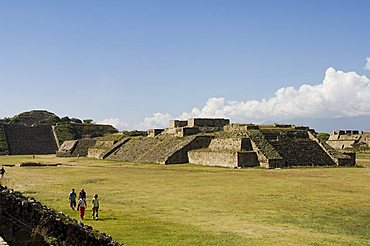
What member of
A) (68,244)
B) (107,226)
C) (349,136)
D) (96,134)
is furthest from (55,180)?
(349,136)

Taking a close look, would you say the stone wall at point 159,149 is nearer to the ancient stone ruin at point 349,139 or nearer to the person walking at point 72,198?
the person walking at point 72,198

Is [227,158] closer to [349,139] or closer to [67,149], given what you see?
[67,149]

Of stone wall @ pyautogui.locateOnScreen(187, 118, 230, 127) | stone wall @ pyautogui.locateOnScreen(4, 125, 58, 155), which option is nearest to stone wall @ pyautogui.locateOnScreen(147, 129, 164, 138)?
stone wall @ pyautogui.locateOnScreen(187, 118, 230, 127)

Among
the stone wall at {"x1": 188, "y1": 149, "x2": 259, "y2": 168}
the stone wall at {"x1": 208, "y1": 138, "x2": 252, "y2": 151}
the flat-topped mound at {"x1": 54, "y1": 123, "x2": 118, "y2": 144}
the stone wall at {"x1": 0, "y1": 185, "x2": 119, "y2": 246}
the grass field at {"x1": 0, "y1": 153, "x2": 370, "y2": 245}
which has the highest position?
the flat-topped mound at {"x1": 54, "y1": 123, "x2": 118, "y2": 144}

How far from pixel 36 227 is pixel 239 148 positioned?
152 ft

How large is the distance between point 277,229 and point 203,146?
45383 mm

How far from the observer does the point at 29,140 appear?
344 ft

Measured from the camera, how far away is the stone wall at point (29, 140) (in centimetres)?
10094

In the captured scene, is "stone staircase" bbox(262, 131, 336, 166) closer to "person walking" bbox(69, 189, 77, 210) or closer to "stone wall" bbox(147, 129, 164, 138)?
"stone wall" bbox(147, 129, 164, 138)

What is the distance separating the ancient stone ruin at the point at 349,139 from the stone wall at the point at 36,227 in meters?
90.1

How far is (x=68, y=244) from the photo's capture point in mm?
12125

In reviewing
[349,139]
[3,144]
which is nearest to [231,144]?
[349,139]

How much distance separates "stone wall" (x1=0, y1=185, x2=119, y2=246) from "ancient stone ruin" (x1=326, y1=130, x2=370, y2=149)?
90.1m

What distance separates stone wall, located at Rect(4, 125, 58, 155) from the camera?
331 feet
